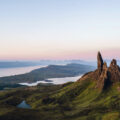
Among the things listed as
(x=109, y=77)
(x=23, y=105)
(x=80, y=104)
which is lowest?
(x=23, y=105)

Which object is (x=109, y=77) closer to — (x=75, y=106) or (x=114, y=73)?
(x=114, y=73)

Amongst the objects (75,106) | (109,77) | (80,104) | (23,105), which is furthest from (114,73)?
(23,105)

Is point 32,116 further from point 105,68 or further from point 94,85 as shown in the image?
point 105,68

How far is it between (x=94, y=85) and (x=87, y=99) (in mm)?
30697

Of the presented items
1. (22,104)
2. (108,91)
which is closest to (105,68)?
(108,91)

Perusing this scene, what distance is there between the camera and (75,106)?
149m

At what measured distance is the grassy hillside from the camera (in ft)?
363

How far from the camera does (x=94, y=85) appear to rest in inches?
7441

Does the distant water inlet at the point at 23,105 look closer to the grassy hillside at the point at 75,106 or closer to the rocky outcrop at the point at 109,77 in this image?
the grassy hillside at the point at 75,106

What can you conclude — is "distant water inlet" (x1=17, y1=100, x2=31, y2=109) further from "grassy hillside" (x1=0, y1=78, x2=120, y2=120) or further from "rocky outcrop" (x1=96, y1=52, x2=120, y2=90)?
"rocky outcrop" (x1=96, y1=52, x2=120, y2=90)

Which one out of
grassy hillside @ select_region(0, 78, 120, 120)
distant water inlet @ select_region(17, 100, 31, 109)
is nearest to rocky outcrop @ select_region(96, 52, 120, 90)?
grassy hillside @ select_region(0, 78, 120, 120)

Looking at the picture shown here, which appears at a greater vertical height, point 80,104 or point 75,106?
point 80,104

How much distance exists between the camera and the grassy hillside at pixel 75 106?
363ft

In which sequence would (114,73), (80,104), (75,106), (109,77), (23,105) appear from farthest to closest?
(114,73) < (23,105) < (109,77) < (80,104) < (75,106)
